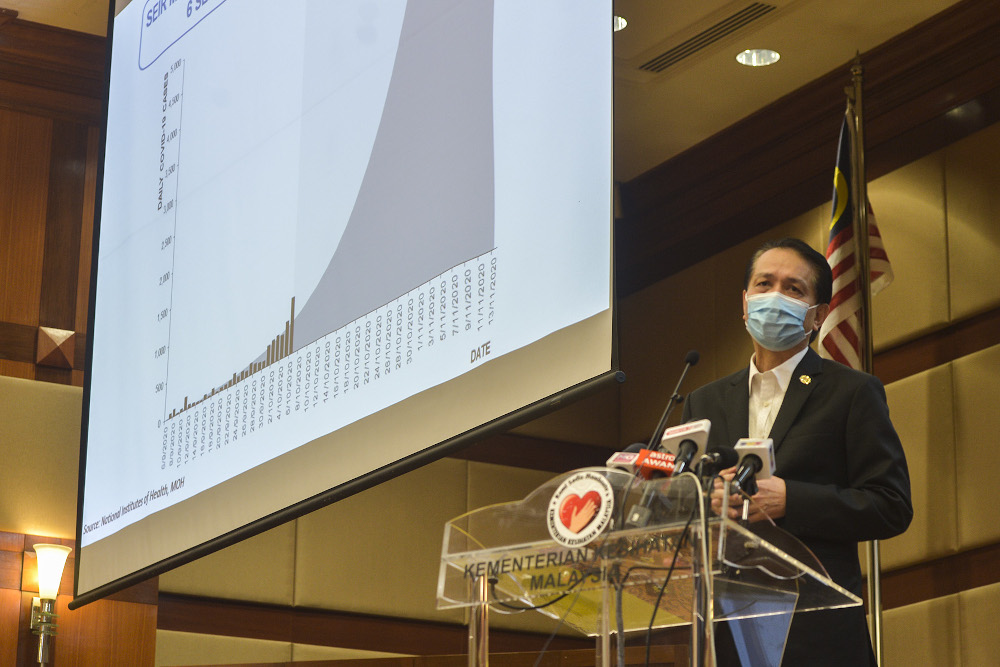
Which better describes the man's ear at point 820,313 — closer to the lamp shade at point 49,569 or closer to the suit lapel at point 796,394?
the suit lapel at point 796,394

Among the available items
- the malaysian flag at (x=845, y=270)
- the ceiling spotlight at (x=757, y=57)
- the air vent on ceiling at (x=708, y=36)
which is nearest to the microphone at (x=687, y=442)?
the malaysian flag at (x=845, y=270)

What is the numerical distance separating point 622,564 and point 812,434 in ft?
2.42

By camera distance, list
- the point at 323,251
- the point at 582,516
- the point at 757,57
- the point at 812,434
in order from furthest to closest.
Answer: the point at 757,57 → the point at 323,251 → the point at 812,434 → the point at 582,516

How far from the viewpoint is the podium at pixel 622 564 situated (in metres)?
1.47

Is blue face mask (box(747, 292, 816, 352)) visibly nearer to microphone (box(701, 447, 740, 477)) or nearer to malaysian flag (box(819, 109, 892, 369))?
microphone (box(701, 447, 740, 477))

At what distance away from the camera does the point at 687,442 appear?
1579mm

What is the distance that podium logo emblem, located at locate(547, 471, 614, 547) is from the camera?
1.49m

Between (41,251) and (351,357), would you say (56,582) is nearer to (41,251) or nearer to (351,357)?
(41,251)

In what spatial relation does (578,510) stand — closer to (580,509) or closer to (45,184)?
(580,509)

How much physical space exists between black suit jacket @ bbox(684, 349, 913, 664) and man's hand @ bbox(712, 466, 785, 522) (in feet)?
0.05

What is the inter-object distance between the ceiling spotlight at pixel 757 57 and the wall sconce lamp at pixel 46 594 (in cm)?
304

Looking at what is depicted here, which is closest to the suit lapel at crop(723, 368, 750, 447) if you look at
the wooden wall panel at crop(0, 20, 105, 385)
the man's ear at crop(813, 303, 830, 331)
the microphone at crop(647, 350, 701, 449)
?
the man's ear at crop(813, 303, 830, 331)

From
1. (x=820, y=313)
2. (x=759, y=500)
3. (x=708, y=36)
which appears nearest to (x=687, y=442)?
(x=759, y=500)

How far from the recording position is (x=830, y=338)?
173 inches
